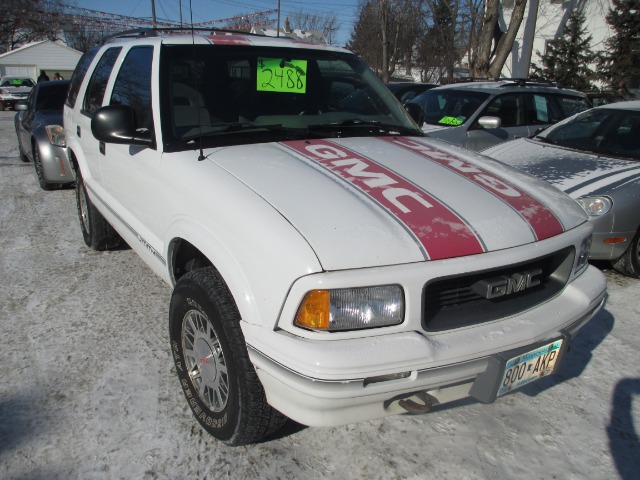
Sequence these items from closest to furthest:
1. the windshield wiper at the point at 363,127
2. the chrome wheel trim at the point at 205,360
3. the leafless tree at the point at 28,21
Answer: the chrome wheel trim at the point at 205,360 < the windshield wiper at the point at 363,127 < the leafless tree at the point at 28,21

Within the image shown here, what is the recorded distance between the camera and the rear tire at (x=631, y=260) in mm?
4453

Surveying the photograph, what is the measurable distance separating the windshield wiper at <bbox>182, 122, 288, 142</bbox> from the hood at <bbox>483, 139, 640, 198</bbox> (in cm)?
258

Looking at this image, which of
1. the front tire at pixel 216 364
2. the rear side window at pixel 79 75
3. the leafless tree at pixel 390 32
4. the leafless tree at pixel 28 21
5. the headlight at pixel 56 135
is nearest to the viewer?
the front tire at pixel 216 364

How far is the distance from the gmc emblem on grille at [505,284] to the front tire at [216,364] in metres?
0.96

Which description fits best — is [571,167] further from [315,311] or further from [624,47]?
[624,47]

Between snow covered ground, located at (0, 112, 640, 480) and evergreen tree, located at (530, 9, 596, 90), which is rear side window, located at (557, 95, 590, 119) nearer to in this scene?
snow covered ground, located at (0, 112, 640, 480)

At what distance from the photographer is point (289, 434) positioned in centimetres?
250

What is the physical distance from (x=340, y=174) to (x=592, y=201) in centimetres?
274

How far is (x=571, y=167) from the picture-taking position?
4.67 meters

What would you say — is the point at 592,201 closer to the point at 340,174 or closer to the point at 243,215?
the point at 340,174

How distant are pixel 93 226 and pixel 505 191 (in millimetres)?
3367

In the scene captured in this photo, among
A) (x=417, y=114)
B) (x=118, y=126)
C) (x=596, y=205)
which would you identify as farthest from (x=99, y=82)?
(x=596, y=205)

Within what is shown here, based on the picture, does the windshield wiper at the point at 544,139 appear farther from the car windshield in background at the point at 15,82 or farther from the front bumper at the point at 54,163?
the car windshield in background at the point at 15,82

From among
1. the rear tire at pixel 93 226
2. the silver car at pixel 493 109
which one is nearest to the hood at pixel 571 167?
the silver car at pixel 493 109
